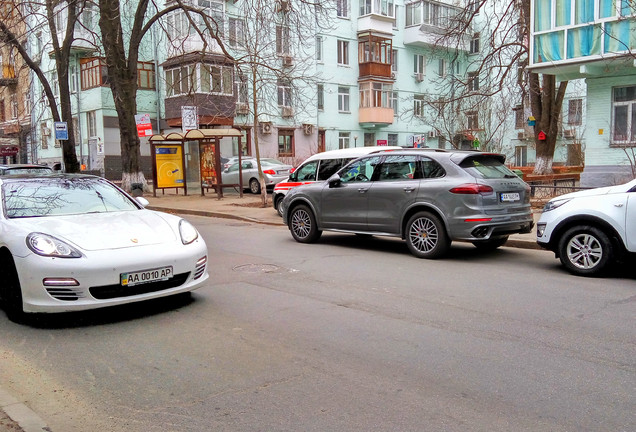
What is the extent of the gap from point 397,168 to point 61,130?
1751 cm

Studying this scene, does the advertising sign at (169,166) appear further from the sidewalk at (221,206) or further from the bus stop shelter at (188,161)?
the sidewalk at (221,206)

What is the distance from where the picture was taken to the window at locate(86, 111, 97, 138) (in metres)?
35.8

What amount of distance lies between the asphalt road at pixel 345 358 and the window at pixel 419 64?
41.2 meters

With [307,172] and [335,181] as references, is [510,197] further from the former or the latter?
[307,172]

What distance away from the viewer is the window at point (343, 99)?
42250 mm

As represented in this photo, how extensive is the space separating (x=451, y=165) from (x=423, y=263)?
167 centimetres

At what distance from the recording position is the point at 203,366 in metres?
4.46

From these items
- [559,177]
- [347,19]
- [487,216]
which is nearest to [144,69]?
[347,19]

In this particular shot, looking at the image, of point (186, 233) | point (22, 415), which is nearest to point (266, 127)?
point (186, 233)

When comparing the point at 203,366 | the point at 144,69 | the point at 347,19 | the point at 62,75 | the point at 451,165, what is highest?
the point at 347,19

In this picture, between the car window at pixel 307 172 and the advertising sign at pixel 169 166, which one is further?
the advertising sign at pixel 169 166

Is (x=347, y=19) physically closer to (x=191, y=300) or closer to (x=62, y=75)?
(x=62, y=75)

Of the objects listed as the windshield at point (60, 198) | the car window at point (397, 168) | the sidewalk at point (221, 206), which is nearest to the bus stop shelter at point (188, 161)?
the sidewalk at point (221, 206)

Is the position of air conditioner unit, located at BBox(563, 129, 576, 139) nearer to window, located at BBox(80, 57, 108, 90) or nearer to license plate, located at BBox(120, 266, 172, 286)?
window, located at BBox(80, 57, 108, 90)
